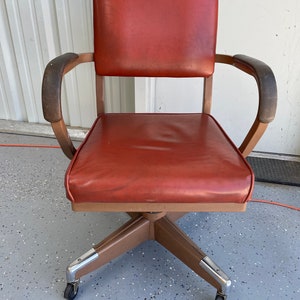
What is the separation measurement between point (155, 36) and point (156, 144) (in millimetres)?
417

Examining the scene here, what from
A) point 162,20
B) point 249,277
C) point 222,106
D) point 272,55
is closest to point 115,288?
point 249,277

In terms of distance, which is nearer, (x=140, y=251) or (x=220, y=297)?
(x=220, y=297)

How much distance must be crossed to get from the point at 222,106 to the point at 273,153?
1.24ft

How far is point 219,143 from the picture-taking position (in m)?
0.89

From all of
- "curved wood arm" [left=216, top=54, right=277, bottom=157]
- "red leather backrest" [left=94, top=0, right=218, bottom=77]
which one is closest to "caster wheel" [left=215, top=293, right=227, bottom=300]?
"curved wood arm" [left=216, top=54, right=277, bottom=157]

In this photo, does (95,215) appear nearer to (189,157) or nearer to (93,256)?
(93,256)

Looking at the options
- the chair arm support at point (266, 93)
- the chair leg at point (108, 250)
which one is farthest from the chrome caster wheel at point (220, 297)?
the chair arm support at point (266, 93)

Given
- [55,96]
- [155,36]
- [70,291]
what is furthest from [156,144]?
[70,291]

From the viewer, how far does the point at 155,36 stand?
1063mm

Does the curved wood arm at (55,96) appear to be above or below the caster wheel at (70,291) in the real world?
above

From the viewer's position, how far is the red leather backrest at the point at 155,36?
104 cm

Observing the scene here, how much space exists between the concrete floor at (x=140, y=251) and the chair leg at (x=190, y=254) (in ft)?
0.23

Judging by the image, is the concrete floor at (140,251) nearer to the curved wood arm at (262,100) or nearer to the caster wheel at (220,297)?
the caster wheel at (220,297)

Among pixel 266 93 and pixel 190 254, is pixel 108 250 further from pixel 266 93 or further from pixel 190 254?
pixel 266 93
